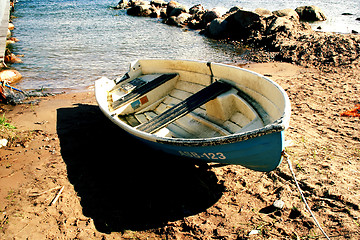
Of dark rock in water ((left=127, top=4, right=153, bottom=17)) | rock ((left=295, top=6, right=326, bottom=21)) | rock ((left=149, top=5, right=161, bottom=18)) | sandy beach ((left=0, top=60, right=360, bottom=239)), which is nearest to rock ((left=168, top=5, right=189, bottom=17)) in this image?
rock ((left=149, top=5, right=161, bottom=18))

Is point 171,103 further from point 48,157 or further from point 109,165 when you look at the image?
point 48,157

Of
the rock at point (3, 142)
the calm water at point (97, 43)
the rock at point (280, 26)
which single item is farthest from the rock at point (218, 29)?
the rock at point (3, 142)

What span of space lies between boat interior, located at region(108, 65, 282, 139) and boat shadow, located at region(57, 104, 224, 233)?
2.23 feet

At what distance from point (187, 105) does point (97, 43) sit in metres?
13.4

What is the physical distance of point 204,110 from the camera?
609cm

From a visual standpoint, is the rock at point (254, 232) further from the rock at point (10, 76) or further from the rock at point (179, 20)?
the rock at point (179, 20)

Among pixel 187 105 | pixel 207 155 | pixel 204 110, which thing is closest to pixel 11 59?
pixel 204 110

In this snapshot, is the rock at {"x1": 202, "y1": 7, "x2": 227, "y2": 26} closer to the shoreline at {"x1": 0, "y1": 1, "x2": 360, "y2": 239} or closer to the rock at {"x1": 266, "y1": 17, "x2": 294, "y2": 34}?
the rock at {"x1": 266, "y1": 17, "x2": 294, "y2": 34}

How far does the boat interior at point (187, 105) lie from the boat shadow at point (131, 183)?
681mm

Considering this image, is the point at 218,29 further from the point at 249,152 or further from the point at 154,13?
the point at 249,152

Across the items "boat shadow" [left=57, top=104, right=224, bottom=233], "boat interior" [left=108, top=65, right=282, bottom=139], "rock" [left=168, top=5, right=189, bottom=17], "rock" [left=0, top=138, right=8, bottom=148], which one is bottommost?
"rock" [left=0, top=138, right=8, bottom=148]

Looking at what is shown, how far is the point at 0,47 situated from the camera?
1312cm

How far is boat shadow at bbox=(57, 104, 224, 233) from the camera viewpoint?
436 cm

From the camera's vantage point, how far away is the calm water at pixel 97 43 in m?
12.2
